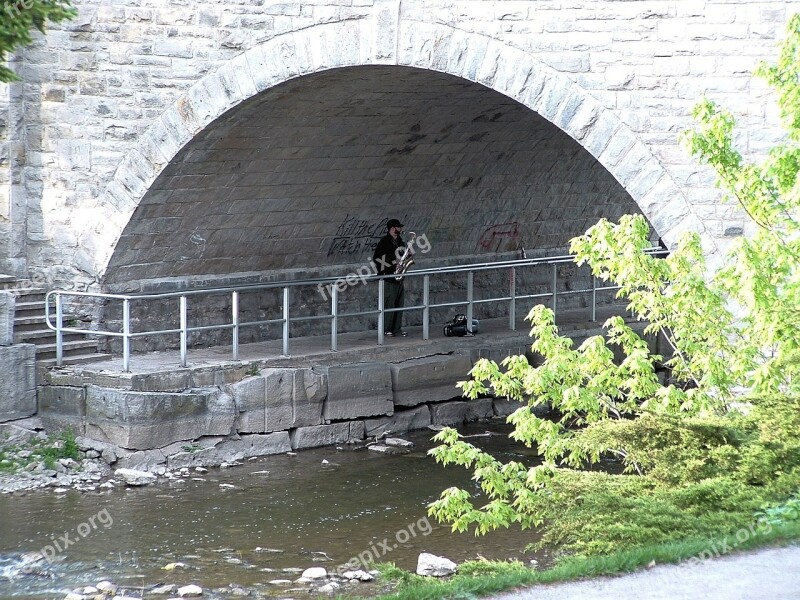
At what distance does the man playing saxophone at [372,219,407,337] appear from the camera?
1569cm

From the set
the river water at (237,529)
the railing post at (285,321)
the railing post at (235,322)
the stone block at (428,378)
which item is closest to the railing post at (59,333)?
the railing post at (235,322)

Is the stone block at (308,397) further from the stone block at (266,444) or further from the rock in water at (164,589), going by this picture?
the rock in water at (164,589)

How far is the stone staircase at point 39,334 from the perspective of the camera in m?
13.5

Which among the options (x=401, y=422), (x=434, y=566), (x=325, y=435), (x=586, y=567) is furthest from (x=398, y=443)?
(x=586, y=567)

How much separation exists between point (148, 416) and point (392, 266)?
14.1 feet

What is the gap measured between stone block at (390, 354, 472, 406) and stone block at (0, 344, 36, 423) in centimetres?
419

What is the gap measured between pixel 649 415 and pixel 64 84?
8.69m

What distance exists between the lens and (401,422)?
49.2ft

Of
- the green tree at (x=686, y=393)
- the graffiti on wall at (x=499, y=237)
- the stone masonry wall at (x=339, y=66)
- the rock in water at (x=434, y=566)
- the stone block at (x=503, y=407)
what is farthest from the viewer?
the graffiti on wall at (x=499, y=237)

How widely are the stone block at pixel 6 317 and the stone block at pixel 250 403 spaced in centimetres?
234

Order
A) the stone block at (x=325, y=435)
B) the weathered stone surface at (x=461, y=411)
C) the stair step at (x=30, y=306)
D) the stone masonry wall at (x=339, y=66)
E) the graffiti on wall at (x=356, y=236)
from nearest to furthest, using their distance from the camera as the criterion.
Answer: the stone masonry wall at (x=339, y=66), the stair step at (x=30, y=306), the stone block at (x=325, y=435), the weathered stone surface at (x=461, y=411), the graffiti on wall at (x=356, y=236)

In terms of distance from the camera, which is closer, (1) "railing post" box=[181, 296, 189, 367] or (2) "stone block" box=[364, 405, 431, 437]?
(1) "railing post" box=[181, 296, 189, 367]
